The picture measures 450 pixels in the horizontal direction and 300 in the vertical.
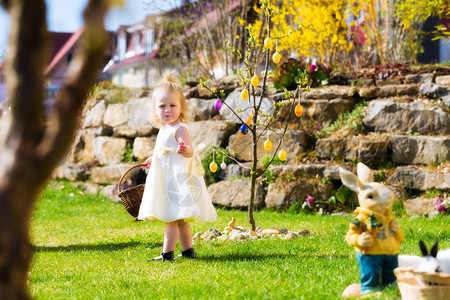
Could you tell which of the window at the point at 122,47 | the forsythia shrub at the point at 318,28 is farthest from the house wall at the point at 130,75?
the forsythia shrub at the point at 318,28

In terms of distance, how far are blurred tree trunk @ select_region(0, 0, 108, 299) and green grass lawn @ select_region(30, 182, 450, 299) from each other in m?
1.84

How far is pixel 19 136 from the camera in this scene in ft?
5.32

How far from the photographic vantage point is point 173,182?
4.80 m

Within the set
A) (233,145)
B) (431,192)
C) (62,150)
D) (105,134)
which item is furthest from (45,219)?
(62,150)

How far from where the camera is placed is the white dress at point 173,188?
4.70 m

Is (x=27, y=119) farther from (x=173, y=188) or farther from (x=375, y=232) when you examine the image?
(x=173, y=188)

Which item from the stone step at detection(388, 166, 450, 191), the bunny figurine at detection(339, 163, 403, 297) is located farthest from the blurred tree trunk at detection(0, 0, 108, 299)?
the stone step at detection(388, 166, 450, 191)

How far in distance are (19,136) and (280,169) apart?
6.83 metres

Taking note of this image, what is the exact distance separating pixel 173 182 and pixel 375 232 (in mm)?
2324

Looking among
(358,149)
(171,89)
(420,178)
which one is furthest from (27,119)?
(358,149)

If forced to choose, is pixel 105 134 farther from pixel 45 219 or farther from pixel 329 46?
pixel 329 46

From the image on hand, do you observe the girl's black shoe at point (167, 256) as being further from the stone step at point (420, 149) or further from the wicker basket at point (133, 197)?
the stone step at point (420, 149)

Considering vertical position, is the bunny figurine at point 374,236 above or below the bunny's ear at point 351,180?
below

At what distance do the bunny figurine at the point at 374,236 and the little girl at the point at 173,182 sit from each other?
2012 mm
